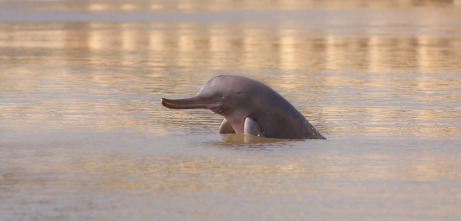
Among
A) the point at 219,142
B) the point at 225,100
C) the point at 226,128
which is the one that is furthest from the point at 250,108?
the point at 219,142

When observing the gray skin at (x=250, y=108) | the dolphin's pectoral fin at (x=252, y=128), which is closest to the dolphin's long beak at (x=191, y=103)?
the gray skin at (x=250, y=108)

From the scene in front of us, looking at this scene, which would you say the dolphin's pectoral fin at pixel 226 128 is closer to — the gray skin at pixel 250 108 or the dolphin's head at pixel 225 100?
the gray skin at pixel 250 108

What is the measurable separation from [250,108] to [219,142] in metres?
0.74

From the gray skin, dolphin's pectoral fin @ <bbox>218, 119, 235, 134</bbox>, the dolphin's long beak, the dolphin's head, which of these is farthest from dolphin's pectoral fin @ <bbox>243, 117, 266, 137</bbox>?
the dolphin's long beak

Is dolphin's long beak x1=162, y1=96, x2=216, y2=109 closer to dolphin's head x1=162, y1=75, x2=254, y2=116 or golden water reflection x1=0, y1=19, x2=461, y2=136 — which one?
dolphin's head x1=162, y1=75, x2=254, y2=116

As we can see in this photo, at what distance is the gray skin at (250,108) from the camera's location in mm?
12688

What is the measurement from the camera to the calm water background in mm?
8750

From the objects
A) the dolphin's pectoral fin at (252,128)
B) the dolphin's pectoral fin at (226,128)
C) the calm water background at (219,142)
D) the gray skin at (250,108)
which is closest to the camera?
the calm water background at (219,142)

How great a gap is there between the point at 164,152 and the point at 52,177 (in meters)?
1.90

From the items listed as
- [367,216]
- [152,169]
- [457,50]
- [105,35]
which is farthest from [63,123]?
[105,35]

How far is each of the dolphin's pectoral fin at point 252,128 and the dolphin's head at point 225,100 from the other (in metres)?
0.23

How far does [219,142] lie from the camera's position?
12336mm

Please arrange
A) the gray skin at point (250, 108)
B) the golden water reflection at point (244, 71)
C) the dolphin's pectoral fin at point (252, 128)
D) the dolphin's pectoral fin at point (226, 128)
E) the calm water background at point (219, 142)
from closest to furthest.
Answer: the calm water background at point (219, 142)
the dolphin's pectoral fin at point (252, 128)
the gray skin at point (250, 108)
the dolphin's pectoral fin at point (226, 128)
the golden water reflection at point (244, 71)

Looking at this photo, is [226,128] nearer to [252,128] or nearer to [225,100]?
[225,100]
